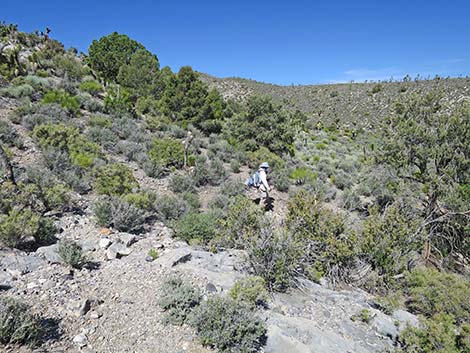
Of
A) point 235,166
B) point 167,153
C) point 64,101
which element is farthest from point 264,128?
point 64,101

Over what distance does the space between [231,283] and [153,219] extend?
3968 millimetres

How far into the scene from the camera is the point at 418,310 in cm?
692

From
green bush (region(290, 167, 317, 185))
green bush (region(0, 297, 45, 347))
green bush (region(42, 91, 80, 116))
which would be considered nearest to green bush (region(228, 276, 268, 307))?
green bush (region(0, 297, 45, 347))

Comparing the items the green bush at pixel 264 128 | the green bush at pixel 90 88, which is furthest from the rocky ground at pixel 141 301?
the green bush at pixel 90 88

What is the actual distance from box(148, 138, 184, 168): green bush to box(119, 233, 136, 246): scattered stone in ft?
21.3

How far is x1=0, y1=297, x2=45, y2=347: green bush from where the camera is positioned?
3592 millimetres

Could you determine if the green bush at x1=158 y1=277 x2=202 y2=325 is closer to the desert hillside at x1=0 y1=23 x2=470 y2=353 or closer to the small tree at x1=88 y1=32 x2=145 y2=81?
the desert hillside at x1=0 y1=23 x2=470 y2=353

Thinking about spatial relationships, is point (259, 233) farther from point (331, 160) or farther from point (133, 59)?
point (133, 59)

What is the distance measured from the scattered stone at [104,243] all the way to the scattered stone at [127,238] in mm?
328

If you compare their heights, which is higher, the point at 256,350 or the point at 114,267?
the point at 114,267

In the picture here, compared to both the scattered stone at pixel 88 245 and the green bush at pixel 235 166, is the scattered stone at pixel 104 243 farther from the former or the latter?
the green bush at pixel 235 166

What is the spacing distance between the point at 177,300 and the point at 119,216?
11.7 ft

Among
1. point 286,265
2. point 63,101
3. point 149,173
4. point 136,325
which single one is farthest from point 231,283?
point 63,101

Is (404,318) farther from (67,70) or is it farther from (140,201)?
(67,70)
